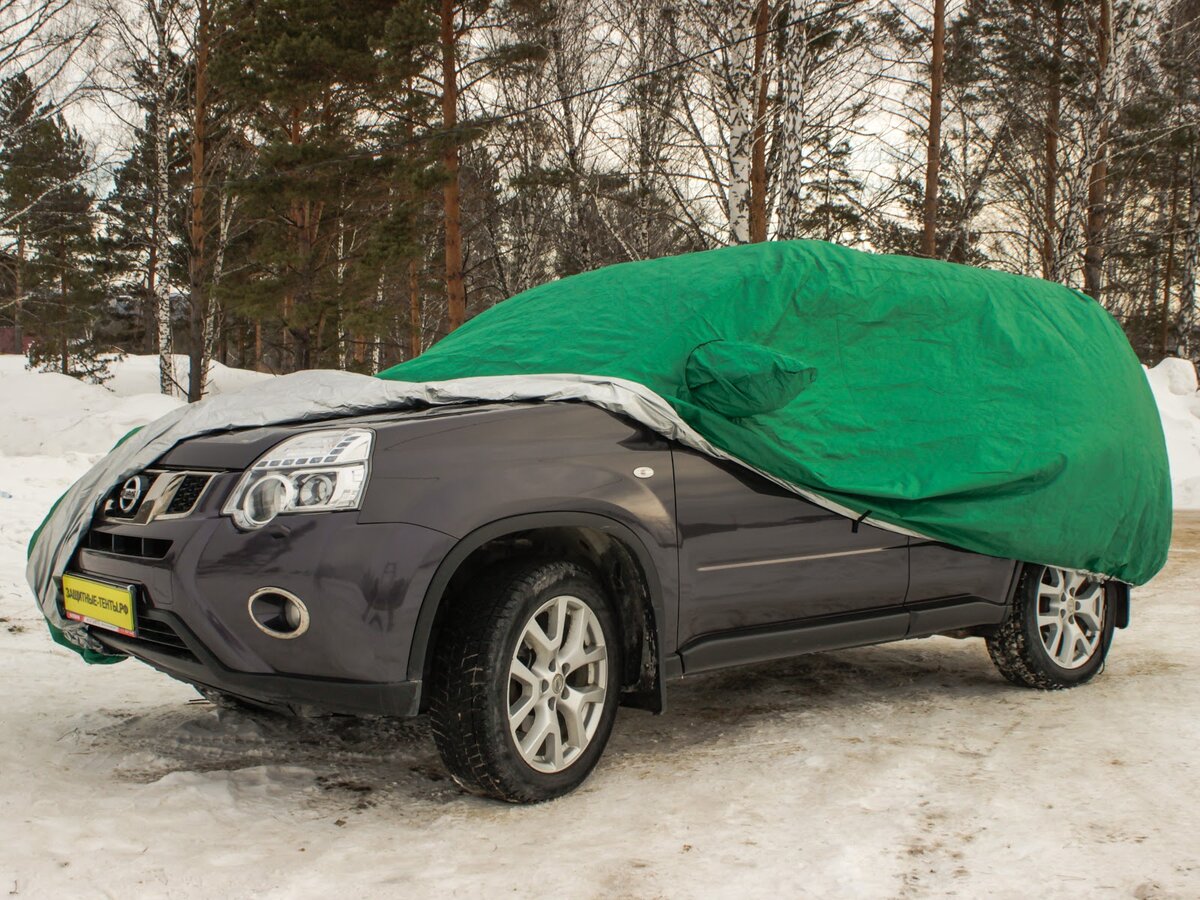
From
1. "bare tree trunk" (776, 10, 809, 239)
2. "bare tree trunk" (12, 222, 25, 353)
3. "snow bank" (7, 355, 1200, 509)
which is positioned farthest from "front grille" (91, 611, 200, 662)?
"bare tree trunk" (12, 222, 25, 353)

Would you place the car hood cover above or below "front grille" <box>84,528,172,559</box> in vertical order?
above

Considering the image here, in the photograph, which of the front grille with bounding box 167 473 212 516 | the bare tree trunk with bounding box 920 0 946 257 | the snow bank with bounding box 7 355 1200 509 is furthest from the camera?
the bare tree trunk with bounding box 920 0 946 257

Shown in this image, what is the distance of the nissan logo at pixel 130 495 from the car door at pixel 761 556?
1621 mm

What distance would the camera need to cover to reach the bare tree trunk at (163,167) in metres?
20.7

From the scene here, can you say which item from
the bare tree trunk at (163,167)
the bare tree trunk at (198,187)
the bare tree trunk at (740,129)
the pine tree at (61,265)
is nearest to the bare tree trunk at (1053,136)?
the bare tree trunk at (740,129)

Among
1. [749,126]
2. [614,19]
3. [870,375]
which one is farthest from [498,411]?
[614,19]

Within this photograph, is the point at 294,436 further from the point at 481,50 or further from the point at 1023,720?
the point at 481,50

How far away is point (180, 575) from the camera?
9.34 feet

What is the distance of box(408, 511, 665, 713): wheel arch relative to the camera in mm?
2844

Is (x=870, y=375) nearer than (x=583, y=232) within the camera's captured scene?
Yes

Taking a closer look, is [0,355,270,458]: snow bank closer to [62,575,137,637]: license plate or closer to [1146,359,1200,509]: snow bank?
[62,575,137,637]: license plate

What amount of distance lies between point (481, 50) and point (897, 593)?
16.2 m

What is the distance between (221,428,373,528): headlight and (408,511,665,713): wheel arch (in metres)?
0.33

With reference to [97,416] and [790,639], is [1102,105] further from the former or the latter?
[790,639]
